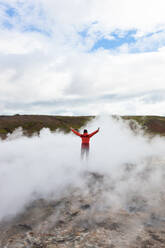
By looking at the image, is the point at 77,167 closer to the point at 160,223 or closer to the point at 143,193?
the point at 143,193

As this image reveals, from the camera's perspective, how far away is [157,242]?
4.70 meters

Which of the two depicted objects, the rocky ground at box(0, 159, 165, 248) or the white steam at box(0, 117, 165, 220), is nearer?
the rocky ground at box(0, 159, 165, 248)

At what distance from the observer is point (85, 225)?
220 inches

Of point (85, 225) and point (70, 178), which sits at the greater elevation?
point (70, 178)

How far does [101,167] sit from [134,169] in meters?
1.69

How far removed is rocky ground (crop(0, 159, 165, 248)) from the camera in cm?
491

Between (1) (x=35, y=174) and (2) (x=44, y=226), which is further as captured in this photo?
(1) (x=35, y=174)

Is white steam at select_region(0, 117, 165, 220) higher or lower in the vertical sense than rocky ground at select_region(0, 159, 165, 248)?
higher

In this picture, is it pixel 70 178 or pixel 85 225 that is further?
pixel 70 178

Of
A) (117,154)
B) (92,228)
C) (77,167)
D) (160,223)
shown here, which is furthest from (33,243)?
(117,154)

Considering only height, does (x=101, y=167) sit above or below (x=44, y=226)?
above

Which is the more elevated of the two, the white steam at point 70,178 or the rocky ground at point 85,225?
the white steam at point 70,178

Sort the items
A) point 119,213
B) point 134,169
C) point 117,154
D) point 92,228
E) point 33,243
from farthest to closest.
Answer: point 117,154 < point 134,169 < point 119,213 < point 92,228 < point 33,243

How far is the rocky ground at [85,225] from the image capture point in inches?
193
